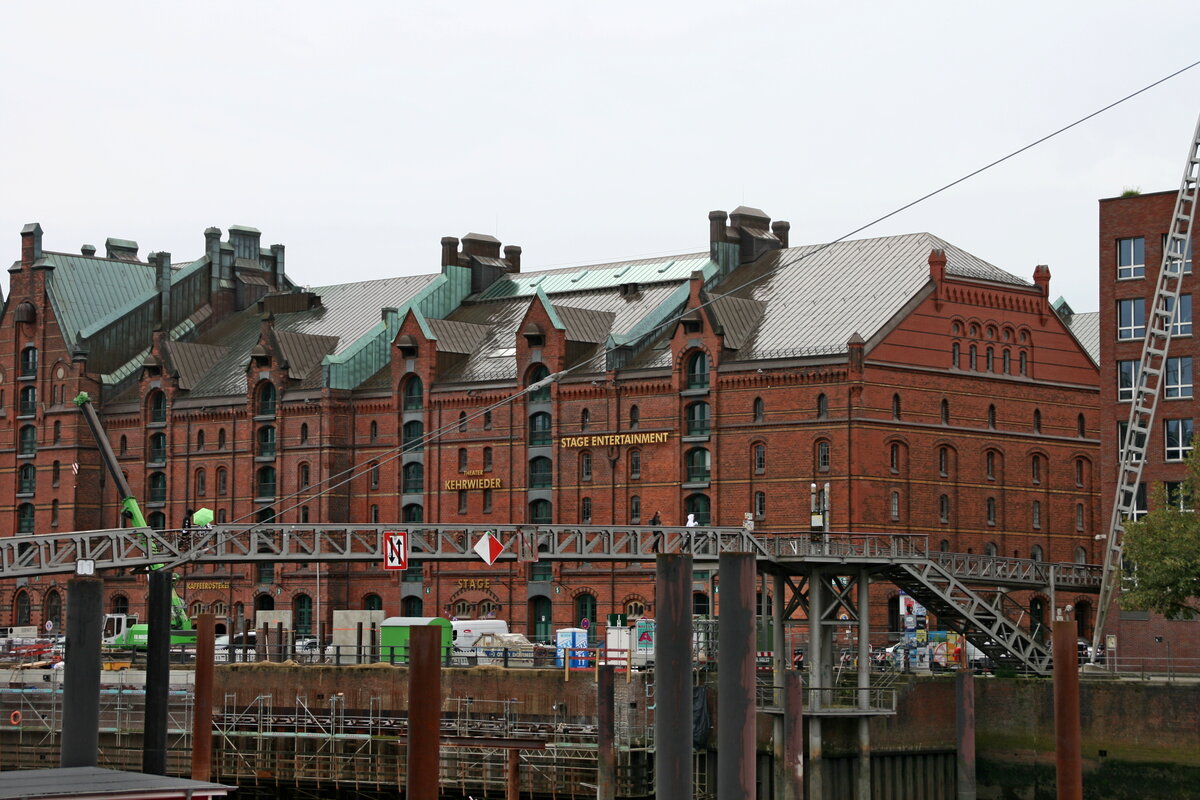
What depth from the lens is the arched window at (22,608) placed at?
111812 mm

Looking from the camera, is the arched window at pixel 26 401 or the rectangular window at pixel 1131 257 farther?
the arched window at pixel 26 401

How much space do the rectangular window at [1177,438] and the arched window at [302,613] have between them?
4538cm

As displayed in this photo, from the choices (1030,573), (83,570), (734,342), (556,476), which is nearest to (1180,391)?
(1030,573)

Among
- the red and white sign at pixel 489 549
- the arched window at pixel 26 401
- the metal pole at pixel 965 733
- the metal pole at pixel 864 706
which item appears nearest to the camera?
the red and white sign at pixel 489 549

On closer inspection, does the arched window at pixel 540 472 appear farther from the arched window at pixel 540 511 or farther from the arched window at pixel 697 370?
the arched window at pixel 697 370

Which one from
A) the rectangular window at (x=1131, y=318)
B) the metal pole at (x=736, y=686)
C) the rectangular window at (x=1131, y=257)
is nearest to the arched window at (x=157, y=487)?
the rectangular window at (x=1131, y=318)

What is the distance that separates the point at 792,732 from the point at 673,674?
2824cm

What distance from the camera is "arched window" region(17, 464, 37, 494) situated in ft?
377

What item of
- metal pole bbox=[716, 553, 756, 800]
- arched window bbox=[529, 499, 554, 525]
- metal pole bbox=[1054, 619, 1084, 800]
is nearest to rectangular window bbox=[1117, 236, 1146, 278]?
arched window bbox=[529, 499, 554, 525]

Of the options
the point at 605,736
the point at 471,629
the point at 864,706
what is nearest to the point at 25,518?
the point at 471,629

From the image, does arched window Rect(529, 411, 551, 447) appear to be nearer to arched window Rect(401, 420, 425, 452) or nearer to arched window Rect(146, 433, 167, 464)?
arched window Rect(401, 420, 425, 452)

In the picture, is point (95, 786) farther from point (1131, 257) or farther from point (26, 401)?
point (26, 401)

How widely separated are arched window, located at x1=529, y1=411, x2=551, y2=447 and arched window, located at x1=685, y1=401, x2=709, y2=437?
777 centimetres

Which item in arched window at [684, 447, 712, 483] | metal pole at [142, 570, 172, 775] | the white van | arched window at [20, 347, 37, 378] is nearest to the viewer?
metal pole at [142, 570, 172, 775]
